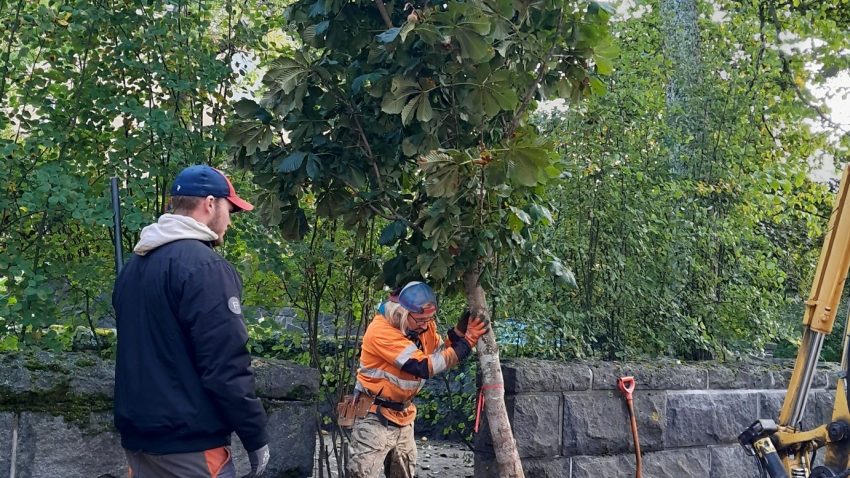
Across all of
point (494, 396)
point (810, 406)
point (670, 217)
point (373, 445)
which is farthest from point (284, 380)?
point (810, 406)

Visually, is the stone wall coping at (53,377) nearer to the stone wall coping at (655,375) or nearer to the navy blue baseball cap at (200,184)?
the navy blue baseball cap at (200,184)

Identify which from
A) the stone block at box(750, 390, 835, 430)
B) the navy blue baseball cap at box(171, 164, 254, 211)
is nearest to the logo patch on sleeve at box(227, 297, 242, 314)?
the navy blue baseball cap at box(171, 164, 254, 211)

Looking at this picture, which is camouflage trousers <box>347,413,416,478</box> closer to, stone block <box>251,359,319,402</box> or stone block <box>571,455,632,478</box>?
stone block <box>251,359,319,402</box>

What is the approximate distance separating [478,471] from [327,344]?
209cm

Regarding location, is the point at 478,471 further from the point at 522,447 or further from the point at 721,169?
the point at 721,169

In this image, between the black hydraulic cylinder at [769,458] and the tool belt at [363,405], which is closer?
the black hydraulic cylinder at [769,458]

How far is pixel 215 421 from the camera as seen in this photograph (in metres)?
3.15

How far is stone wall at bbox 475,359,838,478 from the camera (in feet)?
17.9

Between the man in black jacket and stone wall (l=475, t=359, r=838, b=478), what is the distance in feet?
8.34

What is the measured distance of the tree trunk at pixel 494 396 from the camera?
4.70m

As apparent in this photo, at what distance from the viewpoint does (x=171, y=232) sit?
3240 mm

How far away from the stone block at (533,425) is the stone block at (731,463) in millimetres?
1756

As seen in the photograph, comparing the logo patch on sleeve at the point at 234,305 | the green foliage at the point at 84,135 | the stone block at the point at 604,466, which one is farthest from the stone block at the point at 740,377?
the logo patch on sleeve at the point at 234,305

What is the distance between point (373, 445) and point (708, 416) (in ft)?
9.98
